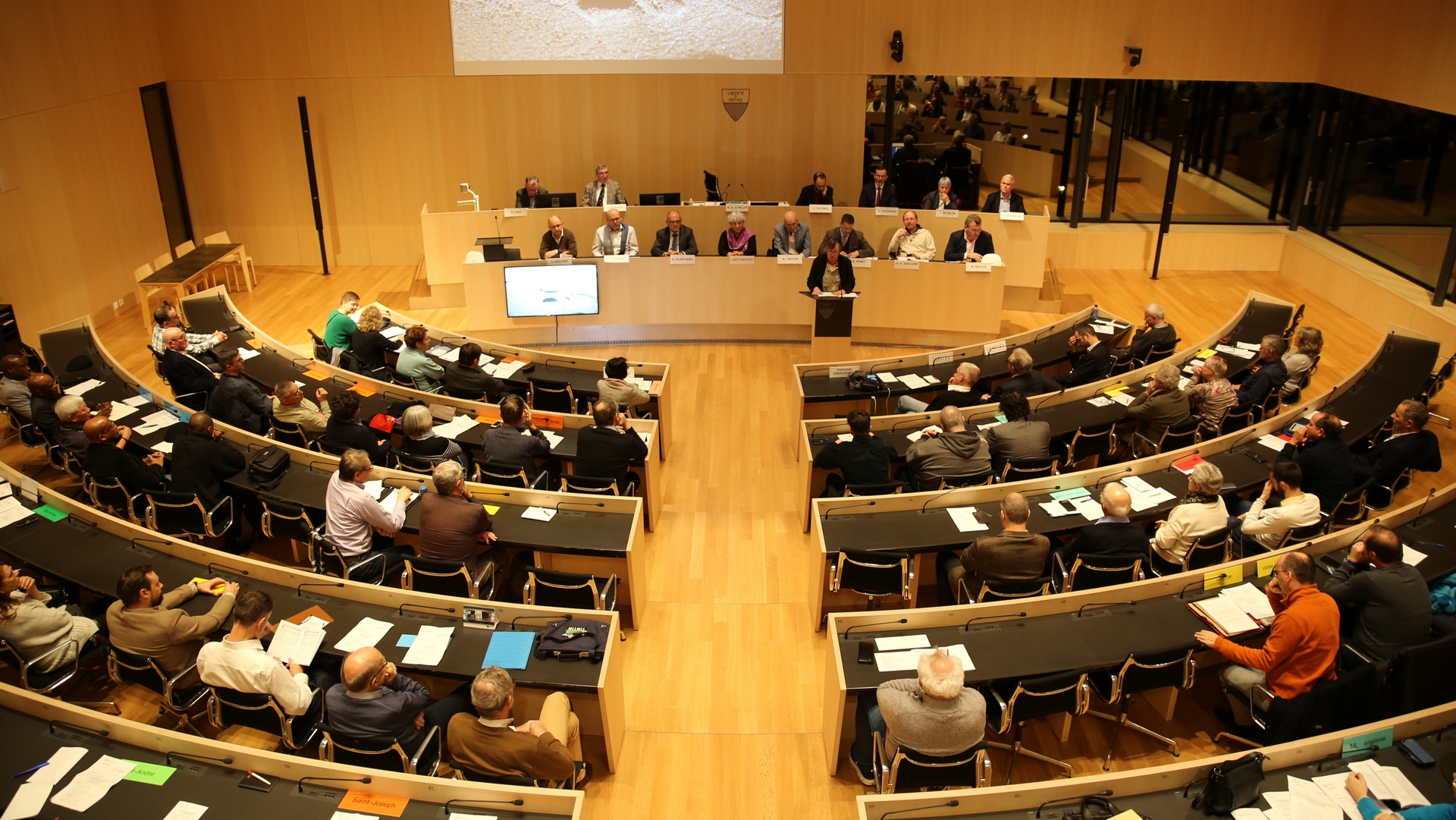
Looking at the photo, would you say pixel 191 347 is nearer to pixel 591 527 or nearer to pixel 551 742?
pixel 591 527

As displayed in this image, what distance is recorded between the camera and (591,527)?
6.15 meters

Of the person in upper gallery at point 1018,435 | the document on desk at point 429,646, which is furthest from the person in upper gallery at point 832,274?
the document on desk at point 429,646

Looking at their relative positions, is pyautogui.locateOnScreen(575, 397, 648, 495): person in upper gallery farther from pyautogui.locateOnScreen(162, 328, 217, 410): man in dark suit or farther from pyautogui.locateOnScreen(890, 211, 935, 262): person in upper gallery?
pyautogui.locateOnScreen(890, 211, 935, 262): person in upper gallery

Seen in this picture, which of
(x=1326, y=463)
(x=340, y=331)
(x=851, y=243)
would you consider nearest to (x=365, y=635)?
(x=340, y=331)

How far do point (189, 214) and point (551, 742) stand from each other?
485 inches

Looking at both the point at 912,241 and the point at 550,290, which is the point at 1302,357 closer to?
the point at 912,241

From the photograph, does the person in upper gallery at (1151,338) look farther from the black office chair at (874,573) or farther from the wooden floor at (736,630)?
the black office chair at (874,573)

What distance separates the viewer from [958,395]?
26.6 ft

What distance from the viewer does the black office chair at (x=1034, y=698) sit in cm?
468

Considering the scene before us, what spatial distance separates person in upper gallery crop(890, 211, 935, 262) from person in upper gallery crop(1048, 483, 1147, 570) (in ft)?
18.9

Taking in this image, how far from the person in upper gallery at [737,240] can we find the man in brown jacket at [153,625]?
722cm

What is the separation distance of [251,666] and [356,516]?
1434mm

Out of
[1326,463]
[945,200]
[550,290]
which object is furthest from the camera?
[945,200]

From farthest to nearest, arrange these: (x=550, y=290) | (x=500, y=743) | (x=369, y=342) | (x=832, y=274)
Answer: (x=550, y=290) < (x=832, y=274) < (x=369, y=342) < (x=500, y=743)
